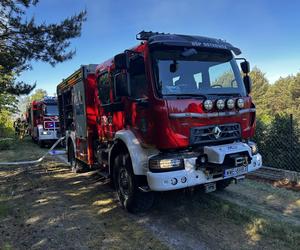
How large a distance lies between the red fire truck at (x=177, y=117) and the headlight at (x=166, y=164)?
15 mm

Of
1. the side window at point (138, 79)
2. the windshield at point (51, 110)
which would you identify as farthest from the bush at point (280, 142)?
the windshield at point (51, 110)

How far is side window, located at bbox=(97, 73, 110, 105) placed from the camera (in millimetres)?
7276

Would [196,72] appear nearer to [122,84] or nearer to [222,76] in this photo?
[222,76]

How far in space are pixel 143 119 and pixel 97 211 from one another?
2.03 meters

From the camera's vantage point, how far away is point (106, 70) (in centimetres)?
726

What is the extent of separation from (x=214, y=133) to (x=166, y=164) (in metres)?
1.00

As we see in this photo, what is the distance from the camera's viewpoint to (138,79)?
5.86m

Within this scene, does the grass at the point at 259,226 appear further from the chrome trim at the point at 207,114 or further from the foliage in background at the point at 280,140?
the foliage in background at the point at 280,140

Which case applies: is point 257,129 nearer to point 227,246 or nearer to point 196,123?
point 196,123

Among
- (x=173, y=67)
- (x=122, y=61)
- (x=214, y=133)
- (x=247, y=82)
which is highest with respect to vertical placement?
(x=122, y=61)

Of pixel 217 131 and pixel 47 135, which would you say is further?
pixel 47 135

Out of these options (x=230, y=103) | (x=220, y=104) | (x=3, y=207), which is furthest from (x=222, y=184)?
(x=3, y=207)

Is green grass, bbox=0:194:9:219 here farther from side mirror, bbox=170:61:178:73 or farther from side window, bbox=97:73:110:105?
side mirror, bbox=170:61:178:73

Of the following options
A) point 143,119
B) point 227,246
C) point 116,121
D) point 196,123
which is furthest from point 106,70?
point 227,246
